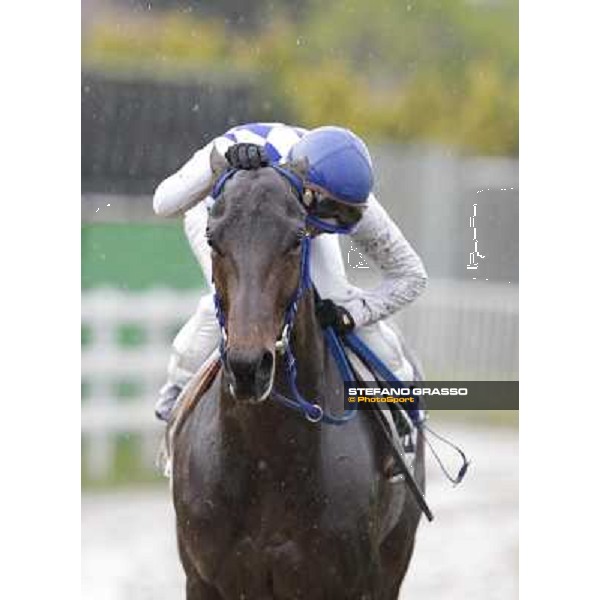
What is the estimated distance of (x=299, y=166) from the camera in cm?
412

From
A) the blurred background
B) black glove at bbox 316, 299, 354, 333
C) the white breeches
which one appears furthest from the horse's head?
the blurred background

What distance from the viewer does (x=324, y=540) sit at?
4.19m

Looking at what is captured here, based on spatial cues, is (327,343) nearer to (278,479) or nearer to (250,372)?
(278,479)

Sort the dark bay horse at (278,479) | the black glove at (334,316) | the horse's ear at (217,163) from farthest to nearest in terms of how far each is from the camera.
→ the black glove at (334,316) → the horse's ear at (217,163) → the dark bay horse at (278,479)

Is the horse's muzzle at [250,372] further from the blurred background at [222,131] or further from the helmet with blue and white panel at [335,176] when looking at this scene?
the blurred background at [222,131]

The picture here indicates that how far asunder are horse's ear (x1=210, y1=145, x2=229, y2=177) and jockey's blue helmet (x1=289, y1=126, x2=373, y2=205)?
0.65 ft

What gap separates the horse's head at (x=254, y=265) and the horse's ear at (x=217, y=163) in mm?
84

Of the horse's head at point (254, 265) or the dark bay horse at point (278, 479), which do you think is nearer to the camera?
the horse's head at point (254, 265)

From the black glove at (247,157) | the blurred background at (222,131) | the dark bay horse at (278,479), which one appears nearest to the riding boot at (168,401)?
the dark bay horse at (278,479)

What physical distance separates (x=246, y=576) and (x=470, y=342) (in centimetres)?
477

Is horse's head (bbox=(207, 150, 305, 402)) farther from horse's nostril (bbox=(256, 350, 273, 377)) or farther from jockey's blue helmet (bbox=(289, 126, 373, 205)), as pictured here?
jockey's blue helmet (bbox=(289, 126, 373, 205))

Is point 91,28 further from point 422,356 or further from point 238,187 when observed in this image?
point 422,356

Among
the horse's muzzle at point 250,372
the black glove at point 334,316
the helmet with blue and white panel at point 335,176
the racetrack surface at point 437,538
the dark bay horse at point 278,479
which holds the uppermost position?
the helmet with blue and white panel at point 335,176

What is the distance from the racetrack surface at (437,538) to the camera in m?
6.32
